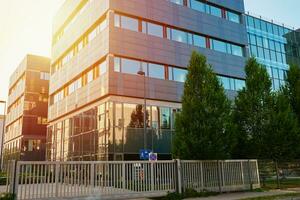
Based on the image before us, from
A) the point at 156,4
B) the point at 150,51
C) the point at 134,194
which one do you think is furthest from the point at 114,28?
the point at 134,194

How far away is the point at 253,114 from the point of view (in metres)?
21.7

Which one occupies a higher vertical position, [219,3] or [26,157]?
[219,3]

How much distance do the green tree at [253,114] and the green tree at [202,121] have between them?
349cm

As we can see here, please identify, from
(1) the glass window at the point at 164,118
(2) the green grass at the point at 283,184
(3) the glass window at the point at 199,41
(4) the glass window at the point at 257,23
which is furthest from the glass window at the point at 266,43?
(2) the green grass at the point at 283,184

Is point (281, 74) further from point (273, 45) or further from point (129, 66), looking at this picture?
point (129, 66)

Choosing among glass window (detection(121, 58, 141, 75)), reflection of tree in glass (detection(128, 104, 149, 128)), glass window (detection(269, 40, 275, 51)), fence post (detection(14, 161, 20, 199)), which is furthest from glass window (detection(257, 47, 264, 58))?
fence post (detection(14, 161, 20, 199))

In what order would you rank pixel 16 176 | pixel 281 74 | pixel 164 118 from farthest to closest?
pixel 281 74 → pixel 164 118 → pixel 16 176

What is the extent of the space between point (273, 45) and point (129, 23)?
89.2ft

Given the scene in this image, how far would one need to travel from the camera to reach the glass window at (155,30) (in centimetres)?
2995

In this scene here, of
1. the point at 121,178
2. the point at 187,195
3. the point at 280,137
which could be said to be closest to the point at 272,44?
the point at 280,137

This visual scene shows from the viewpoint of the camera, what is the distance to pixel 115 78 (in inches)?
1051

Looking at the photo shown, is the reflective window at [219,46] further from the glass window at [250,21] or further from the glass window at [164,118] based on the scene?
the glass window at [250,21]

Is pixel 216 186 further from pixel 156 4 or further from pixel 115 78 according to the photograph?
pixel 156 4

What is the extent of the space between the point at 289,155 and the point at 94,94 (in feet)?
56.6
